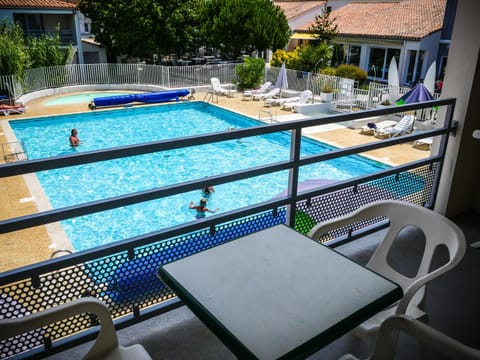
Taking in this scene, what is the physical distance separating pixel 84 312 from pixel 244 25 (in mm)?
24854

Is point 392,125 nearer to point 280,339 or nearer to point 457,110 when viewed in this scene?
point 457,110

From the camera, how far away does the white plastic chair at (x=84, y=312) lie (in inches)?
63.0

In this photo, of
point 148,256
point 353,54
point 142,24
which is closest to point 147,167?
point 148,256

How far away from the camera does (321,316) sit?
1549 millimetres

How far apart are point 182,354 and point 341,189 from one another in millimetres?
1820

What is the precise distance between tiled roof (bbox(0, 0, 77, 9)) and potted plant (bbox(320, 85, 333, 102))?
59.6ft

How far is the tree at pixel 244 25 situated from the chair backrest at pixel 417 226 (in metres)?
23.7

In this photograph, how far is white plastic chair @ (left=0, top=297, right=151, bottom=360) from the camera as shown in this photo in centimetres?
160

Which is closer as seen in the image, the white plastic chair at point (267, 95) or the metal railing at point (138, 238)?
the metal railing at point (138, 238)

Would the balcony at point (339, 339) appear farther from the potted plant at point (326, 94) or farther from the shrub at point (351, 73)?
the shrub at point (351, 73)

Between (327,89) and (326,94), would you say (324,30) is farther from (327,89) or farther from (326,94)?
(326,94)

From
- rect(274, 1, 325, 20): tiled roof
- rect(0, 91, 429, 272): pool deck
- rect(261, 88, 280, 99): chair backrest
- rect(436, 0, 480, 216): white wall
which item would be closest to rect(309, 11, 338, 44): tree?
rect(261, 88, 280, 99): chair backrest

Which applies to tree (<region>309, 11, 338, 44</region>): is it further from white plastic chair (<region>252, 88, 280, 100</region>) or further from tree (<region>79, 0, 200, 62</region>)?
tree (<region>79, 0, 200, 62</region>)

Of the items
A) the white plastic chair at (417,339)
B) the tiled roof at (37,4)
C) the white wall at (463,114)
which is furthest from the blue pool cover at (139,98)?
the white plastic chair at (417,339)
